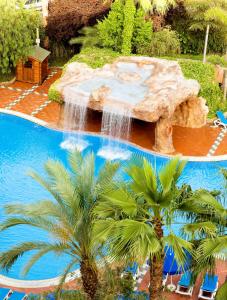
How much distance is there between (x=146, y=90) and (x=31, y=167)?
218 inches

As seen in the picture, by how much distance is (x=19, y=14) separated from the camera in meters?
27.1

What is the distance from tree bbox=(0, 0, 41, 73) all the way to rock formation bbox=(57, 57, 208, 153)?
4289 mm

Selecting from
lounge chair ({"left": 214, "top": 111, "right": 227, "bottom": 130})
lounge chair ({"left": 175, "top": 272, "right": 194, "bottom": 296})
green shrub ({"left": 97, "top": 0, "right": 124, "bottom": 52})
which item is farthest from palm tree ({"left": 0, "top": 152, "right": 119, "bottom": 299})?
green shrub ({"left": 97, "top": 0, "right": 124, "bottom": 52})

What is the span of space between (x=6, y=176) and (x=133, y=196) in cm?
1050

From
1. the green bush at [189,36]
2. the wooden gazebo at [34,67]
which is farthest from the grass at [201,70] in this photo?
the wooden gazebo at [34,67]

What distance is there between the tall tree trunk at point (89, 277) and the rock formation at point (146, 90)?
939cm

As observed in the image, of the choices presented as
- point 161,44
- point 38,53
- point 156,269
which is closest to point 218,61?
point 161,44

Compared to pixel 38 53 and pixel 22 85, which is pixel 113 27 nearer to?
pixel 38 53

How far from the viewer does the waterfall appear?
21.8 m

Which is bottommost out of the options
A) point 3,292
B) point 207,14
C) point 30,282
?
point 30,282

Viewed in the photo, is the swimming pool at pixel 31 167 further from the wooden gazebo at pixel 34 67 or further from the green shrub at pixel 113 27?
the green shrub at pixel 113 27

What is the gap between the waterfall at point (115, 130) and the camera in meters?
21.8

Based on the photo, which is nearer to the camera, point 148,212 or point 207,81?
point 148,212

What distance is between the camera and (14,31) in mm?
26656
